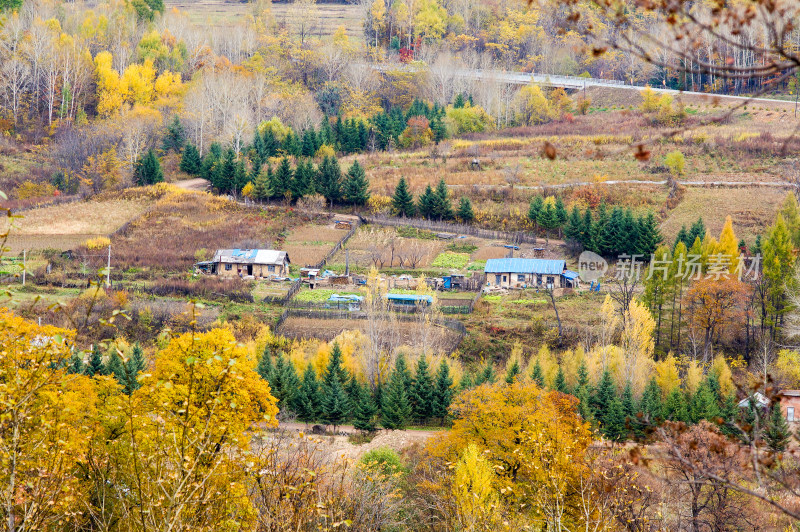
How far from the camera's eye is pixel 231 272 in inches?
1757

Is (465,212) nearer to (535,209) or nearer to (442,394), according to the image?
(535,209)

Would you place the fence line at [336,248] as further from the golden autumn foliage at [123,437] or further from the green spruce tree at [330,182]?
the golden autumn foliage at [123,437]

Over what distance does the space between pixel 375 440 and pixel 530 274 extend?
52.0ft

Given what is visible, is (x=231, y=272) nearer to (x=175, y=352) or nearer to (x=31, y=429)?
(x=175, y=352)

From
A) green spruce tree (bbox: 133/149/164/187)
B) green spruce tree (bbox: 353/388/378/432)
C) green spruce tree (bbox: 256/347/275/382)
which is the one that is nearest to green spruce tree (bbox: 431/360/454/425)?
green spruce tree (bbox: 353/388/378/432)

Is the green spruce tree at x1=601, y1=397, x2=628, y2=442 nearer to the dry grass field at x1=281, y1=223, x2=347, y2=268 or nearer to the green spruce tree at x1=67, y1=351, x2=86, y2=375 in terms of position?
the green spruce tree at x1=67, y1=351, x2=86, y2=375

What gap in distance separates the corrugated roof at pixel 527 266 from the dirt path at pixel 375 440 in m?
14.0

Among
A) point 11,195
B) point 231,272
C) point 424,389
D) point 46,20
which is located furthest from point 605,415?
point 46,20

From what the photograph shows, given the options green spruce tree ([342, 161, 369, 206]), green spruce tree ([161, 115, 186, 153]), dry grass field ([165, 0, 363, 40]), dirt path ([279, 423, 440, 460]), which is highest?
dry grass field ([165, 0, 363, 40])

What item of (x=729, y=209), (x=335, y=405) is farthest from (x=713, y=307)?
(x=335, y=405)

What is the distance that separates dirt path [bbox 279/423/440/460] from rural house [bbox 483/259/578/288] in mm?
13699

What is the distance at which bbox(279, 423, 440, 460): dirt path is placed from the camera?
92.2 feet

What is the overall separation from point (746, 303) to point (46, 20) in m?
69.5

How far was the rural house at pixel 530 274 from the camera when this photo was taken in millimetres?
42031
